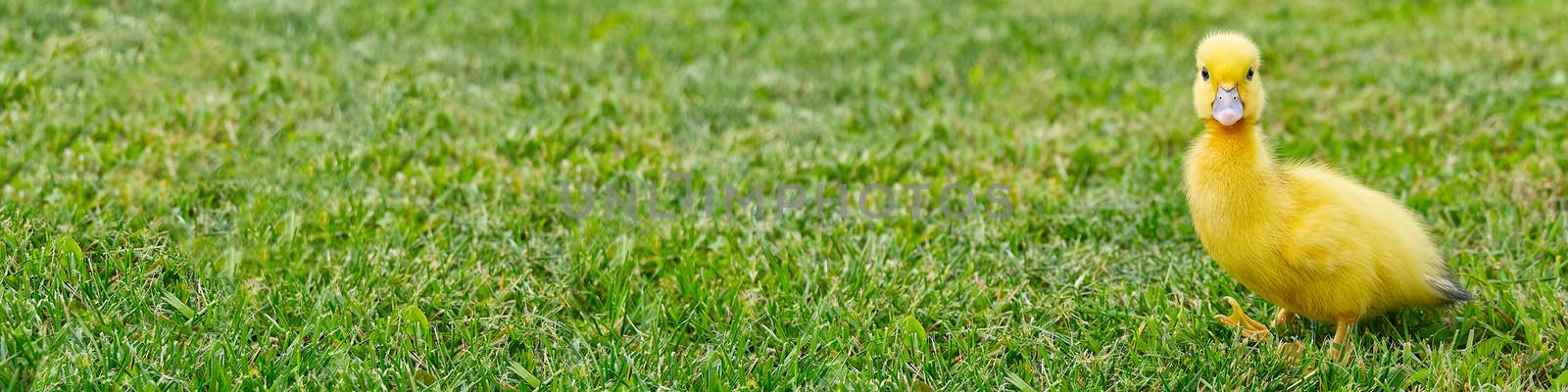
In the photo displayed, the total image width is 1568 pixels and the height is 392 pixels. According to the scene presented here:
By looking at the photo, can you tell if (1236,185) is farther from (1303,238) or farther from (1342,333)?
(1342,333)

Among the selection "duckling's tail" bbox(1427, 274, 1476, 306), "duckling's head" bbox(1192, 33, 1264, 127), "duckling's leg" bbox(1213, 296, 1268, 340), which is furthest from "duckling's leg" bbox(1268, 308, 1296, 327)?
"duckling's head" bbox(1192, 33, 1264, 127)

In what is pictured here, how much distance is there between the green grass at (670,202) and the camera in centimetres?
316

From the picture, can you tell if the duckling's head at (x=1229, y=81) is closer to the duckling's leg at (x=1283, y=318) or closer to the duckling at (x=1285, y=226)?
the duckling at (x=1285, y=226)

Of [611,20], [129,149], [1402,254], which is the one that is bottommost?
[611,20]

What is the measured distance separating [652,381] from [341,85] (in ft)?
10.6

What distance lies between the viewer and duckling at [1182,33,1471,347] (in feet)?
9.99

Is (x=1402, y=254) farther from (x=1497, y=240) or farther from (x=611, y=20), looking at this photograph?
(x=611, y=20)

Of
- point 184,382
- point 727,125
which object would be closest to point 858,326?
point 184,382

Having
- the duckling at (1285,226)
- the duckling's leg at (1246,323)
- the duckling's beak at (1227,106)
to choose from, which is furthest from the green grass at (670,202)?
the duckling's beak at (1227,106)

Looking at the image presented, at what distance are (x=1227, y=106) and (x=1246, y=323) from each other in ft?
2.41

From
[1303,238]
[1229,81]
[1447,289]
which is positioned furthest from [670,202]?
[1447,289]

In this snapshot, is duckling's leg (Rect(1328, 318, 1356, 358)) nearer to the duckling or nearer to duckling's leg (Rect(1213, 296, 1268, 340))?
the duckling

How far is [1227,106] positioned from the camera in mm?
3002

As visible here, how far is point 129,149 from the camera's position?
4.50 m
